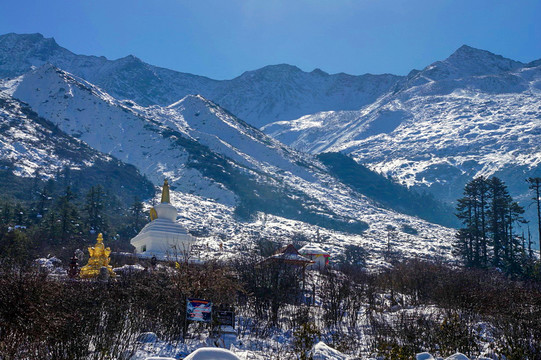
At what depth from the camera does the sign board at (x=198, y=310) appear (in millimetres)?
15180

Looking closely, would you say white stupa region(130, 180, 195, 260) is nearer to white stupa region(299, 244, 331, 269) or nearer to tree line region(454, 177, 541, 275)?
white stupa region(299, 244, 331, 269)

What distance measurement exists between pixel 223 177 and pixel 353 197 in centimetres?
4363

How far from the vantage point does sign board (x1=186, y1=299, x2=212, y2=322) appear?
1518cm

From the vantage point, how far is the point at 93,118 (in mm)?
187125

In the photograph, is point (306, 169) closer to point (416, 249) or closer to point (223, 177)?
point (223, 177)

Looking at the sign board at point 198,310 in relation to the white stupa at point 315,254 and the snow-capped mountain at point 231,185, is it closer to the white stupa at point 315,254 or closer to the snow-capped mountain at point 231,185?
the white stupa at point 315,254

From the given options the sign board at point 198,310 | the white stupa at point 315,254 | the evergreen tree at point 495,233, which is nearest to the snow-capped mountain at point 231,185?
the white stupa at point 315,254

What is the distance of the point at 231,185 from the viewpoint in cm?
15688

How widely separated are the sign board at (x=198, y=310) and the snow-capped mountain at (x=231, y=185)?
7216 centimetres

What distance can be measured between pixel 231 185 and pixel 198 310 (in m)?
142

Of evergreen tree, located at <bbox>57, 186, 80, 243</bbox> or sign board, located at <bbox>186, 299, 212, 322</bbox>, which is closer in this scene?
sign board, located at <bbox>186, 299, 212, 322</bbox>

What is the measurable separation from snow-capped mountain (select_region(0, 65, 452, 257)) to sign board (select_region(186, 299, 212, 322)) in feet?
237

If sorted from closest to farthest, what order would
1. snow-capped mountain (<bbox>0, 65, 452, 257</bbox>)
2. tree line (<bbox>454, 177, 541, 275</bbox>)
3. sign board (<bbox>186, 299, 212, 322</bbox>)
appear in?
sign board (<bbox>186, 299, 212, 322</bbox>), tree line (<bbox>454, 177, 541, 275</bbox>), snow-capped mountain (<bbox>0, 65, 452, 257</bbox>)

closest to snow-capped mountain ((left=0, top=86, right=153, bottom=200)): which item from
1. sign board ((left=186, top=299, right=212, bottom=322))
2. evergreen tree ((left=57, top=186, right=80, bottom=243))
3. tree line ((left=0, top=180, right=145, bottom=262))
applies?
tree line ((left=0, top=180, right=145, bottom=262))
